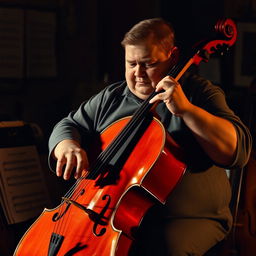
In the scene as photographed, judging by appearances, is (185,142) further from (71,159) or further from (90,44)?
(90,44)

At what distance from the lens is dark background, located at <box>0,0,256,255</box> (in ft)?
10.3

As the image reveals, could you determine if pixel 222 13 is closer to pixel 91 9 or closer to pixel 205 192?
pixel 91 9

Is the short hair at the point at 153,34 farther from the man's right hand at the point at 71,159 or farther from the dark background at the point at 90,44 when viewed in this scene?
the dark background at the point at 90,44

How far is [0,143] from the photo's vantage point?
2.45 metres

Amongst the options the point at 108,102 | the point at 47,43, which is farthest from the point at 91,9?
the point at 108,102

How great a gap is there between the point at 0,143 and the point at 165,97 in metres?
A: 1.08

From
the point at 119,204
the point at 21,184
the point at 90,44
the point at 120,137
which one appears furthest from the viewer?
the point at 90,44

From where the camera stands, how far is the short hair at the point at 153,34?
1867mm

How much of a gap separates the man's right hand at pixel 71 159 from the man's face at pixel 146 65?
311 millimetres

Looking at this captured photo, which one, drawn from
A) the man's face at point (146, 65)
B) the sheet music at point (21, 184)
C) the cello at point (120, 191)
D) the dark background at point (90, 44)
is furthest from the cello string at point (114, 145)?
the dark background at point (90, 44)

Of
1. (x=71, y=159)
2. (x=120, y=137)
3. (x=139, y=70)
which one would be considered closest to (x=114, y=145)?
(x=120, y=137)

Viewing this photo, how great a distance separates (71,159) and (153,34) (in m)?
0.52

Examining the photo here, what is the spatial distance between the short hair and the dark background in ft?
3.46

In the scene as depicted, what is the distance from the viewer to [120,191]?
5.58 ft
